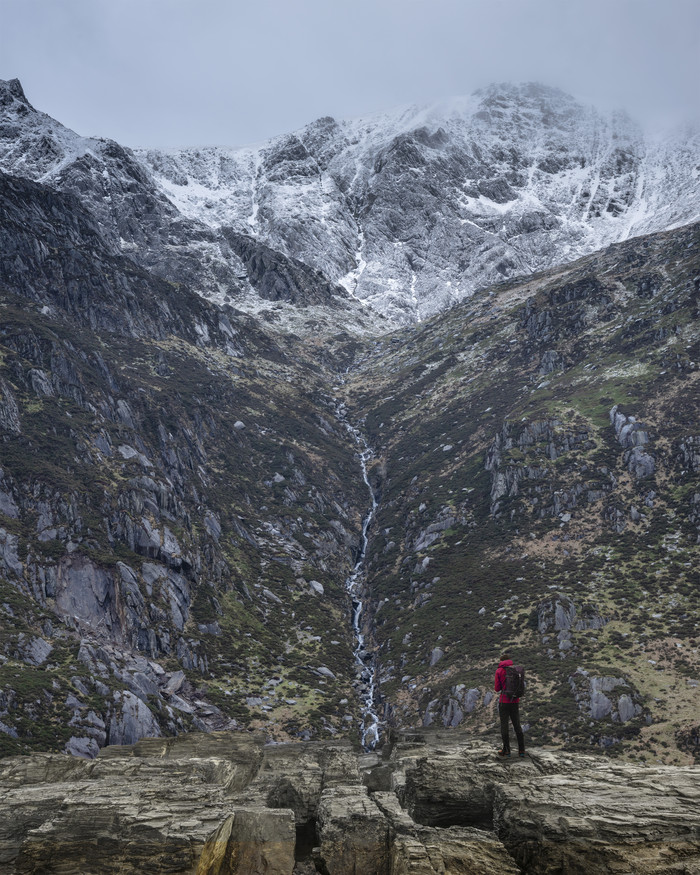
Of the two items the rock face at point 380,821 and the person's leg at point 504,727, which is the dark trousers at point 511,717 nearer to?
the person's leg at point 504,727

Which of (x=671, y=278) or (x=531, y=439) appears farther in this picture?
(x=671, y=278)

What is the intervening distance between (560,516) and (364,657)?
1172 inches

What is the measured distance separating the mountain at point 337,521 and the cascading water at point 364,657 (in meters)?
0.30

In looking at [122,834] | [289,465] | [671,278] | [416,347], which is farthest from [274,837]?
[416,347]

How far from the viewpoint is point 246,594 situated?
7475 centimetres

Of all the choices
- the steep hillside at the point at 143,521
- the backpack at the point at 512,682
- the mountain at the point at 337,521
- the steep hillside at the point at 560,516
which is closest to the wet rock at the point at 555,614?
the steep hillside at the point at 560,516

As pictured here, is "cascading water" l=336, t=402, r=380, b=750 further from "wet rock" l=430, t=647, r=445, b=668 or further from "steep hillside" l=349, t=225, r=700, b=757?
"wet rock" l=430, t=647, r=445, b=668

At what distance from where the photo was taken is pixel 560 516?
255 ft

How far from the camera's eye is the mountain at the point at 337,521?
51.7 metres

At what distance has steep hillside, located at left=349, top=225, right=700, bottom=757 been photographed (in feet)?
172

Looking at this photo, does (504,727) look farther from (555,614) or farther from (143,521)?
(143,521)

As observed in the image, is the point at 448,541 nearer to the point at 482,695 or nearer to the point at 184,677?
the point at 482,695

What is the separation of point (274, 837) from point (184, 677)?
43.6 meters

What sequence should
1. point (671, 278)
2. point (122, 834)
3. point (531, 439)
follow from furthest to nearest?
point (671, 278) → point (531, 439) → point (122, 834)
